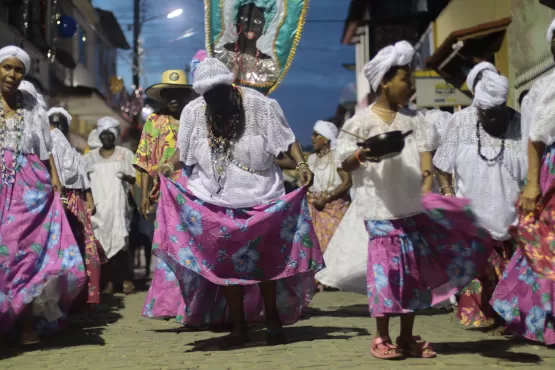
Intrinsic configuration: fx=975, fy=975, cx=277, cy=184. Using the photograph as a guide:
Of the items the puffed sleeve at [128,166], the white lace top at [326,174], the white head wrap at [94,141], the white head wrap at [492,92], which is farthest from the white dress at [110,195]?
the white head wrap at [492,92]

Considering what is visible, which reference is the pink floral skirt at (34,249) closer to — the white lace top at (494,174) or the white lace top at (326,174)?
the white lace top at (494,174)

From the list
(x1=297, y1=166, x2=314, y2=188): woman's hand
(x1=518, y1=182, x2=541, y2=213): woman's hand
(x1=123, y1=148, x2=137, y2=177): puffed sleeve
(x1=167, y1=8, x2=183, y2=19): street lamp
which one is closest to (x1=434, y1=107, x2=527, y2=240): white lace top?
(x1=297, y1=166, x2=314, y2=188): woman's hand

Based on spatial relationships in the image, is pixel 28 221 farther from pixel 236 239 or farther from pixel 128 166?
pixel 128 166

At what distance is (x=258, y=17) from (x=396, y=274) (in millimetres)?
3679

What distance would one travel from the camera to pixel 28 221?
281 inches

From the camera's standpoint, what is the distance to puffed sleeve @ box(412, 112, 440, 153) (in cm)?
608

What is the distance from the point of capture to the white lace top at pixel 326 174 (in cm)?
1236

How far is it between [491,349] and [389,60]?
2.06 meters

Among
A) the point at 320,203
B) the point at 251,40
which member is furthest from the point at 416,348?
the point at 320,203

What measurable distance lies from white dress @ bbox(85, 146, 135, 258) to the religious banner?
184 inches

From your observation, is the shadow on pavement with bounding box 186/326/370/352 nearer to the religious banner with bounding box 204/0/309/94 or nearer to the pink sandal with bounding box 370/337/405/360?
the pink sandal with bounding box 370/337/405/360

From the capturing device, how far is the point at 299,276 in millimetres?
7473

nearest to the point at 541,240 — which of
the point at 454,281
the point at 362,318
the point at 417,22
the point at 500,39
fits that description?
the point at 454,281

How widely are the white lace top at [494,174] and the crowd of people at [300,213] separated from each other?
11mm
